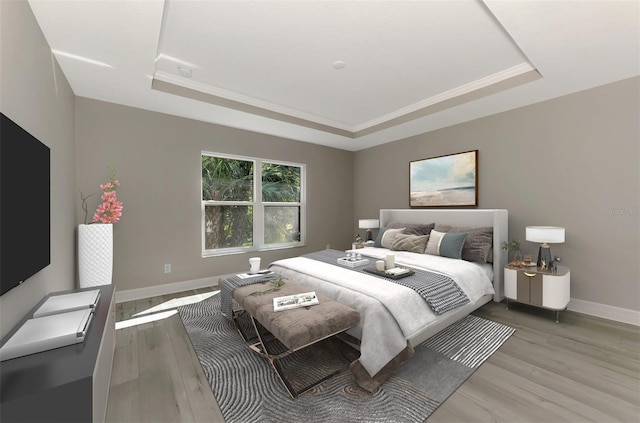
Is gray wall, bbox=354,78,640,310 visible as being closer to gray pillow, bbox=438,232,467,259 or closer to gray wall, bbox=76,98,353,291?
gray pillow, bbox=438,232,467,259

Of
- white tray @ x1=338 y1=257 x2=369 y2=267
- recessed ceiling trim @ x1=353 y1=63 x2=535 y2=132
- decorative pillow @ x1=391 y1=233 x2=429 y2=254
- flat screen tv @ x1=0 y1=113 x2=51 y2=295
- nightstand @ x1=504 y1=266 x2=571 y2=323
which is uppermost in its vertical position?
recessed ceiling trim @ x1=353 y1=63 x2=535 y2=132

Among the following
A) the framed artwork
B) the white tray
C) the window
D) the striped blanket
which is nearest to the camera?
the striped blanket

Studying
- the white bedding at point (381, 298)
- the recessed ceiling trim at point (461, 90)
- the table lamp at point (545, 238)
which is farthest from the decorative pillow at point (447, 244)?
the recessed ceiling trim at point (461, 90)

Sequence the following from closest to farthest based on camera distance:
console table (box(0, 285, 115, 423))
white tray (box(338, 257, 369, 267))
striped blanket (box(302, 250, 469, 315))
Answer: console table (box(0, 285, 115, 423)), striped blanket (box(302, 250, 469, 315)), white tray (box(338, 257, 369, 267))

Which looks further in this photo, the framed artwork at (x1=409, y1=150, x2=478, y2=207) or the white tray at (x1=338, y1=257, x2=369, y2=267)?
the framed artwork at (x1=409, y1=150, x2=478, y2=207)

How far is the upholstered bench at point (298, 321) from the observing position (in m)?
1.69

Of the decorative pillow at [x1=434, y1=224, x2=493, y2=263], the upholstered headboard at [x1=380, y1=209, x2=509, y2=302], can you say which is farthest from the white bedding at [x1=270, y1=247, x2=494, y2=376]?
the upholstered headboard at [x1=380, y1=209, x2=509, y2=302]

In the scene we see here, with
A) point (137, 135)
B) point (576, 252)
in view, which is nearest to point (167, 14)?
point (137, 135)

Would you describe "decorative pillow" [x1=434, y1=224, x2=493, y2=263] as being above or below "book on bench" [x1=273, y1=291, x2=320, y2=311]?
above

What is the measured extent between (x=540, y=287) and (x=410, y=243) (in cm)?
145

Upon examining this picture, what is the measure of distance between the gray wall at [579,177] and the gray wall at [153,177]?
3630 millimetres

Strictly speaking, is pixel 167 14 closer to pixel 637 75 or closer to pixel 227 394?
pixel 227 394

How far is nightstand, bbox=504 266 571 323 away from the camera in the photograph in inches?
109

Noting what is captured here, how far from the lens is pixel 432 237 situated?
11.9ft
